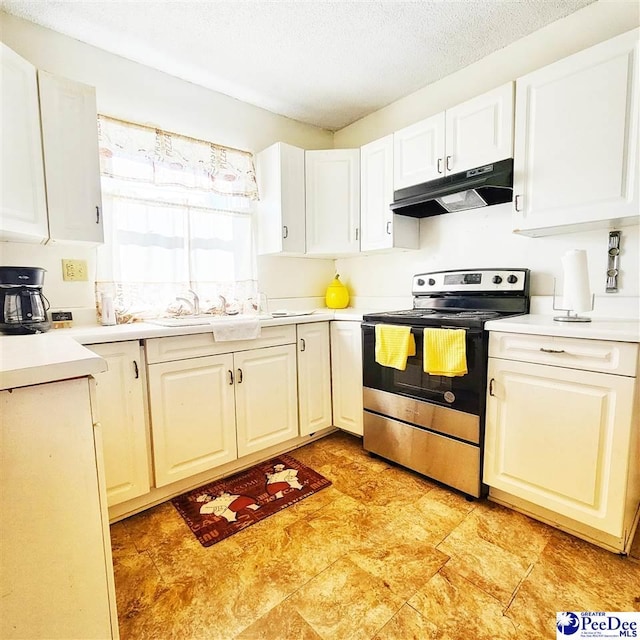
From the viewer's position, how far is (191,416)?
184 centimetres

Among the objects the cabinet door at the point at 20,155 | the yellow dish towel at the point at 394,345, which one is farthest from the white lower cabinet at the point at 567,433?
the cabinet door at the point at 20,155

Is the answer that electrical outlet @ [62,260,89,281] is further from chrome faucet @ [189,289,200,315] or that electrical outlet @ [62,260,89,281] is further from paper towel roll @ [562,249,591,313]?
paper towel roll @ [562,249,591,313]

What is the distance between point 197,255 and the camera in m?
2.40

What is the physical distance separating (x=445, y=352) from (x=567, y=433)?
1.89 ft

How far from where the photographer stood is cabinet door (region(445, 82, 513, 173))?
181cm

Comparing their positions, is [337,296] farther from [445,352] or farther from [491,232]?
[445,352]

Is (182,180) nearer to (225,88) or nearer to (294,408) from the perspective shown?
(225,88)

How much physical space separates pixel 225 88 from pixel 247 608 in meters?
2.82

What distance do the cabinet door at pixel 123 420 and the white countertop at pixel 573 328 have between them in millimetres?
1644

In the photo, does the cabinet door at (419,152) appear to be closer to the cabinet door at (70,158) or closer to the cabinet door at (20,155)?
the cabinet door at (70,158)

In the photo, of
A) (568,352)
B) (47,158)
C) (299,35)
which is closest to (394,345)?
(568,352)

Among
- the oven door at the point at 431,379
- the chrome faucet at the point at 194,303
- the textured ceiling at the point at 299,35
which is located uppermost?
the textured ceiling at the point at 299,35

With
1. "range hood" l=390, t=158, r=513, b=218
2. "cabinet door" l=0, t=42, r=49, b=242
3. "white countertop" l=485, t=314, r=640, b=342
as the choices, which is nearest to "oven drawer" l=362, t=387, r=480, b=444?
"white countertop" l=485, t=314, r=640, b=342

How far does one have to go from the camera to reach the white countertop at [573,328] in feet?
4.26
